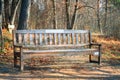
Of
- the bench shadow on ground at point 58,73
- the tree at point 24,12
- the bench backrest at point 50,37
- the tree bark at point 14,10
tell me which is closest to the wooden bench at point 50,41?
the bench backrest at point 50,37

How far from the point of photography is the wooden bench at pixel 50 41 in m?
9.71

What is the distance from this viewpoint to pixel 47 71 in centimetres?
952

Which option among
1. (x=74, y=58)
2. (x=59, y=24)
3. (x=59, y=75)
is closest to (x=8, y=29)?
(x=74, y=58)

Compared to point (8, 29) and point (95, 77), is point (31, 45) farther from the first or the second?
point (8, 29)

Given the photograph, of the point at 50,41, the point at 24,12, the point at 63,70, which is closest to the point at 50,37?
the point at 50,41

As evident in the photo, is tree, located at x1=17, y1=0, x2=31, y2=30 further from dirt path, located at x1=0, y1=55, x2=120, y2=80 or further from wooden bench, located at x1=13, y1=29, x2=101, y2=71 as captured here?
dirt path, located at x1=0, y1=55, x2=120, y2=80

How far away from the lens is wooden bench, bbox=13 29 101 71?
971 cm

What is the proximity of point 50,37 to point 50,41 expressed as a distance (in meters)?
0.13

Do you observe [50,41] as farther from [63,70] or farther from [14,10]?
[14,10]

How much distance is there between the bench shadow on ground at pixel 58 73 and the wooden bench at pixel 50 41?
37 centimetres

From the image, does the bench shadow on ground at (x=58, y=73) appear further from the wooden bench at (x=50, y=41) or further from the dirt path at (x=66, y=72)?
the wooden bench at (x=50, y=41)

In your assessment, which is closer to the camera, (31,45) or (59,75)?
(59,75)

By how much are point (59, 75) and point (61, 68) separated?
89cm

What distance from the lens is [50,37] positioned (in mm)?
10562
